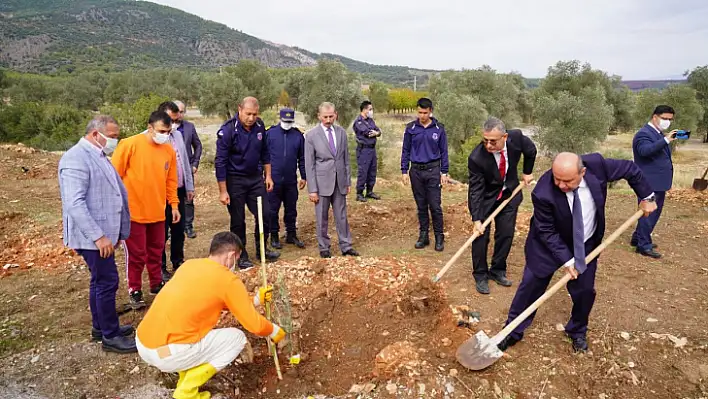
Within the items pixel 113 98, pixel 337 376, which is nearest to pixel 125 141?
pixel 337 376

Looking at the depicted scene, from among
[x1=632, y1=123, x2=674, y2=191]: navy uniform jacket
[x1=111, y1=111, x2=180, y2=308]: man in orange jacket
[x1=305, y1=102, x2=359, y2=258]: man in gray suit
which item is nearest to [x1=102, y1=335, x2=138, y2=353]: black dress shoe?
[x1=111, y1=111, x2=180, y2=308]: man in orange jacket

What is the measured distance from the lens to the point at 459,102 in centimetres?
2494

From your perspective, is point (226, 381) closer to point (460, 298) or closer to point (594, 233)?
point (460, 298)

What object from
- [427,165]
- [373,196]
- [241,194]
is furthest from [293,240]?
[373,196]

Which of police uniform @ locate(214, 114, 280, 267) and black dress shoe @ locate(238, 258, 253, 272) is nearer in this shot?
police uniform @ locate(214, 114, 280, 267)

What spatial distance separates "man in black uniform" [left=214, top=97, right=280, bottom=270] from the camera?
16.4 ft

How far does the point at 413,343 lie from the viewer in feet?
12.1

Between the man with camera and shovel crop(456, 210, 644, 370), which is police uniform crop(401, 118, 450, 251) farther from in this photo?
the man with camera

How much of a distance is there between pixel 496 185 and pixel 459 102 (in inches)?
858

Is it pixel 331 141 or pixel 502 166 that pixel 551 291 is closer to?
pixel 502 166

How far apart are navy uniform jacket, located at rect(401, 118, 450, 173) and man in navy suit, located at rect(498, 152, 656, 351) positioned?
2354 mm

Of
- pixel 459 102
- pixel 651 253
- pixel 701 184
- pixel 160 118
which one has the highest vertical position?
pixel 459 102

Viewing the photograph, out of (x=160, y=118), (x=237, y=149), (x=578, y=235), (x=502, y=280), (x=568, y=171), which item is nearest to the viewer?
(x=568, y=171)

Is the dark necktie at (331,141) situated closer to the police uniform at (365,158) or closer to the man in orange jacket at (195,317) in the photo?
the man in orange jacket at (195,317)
